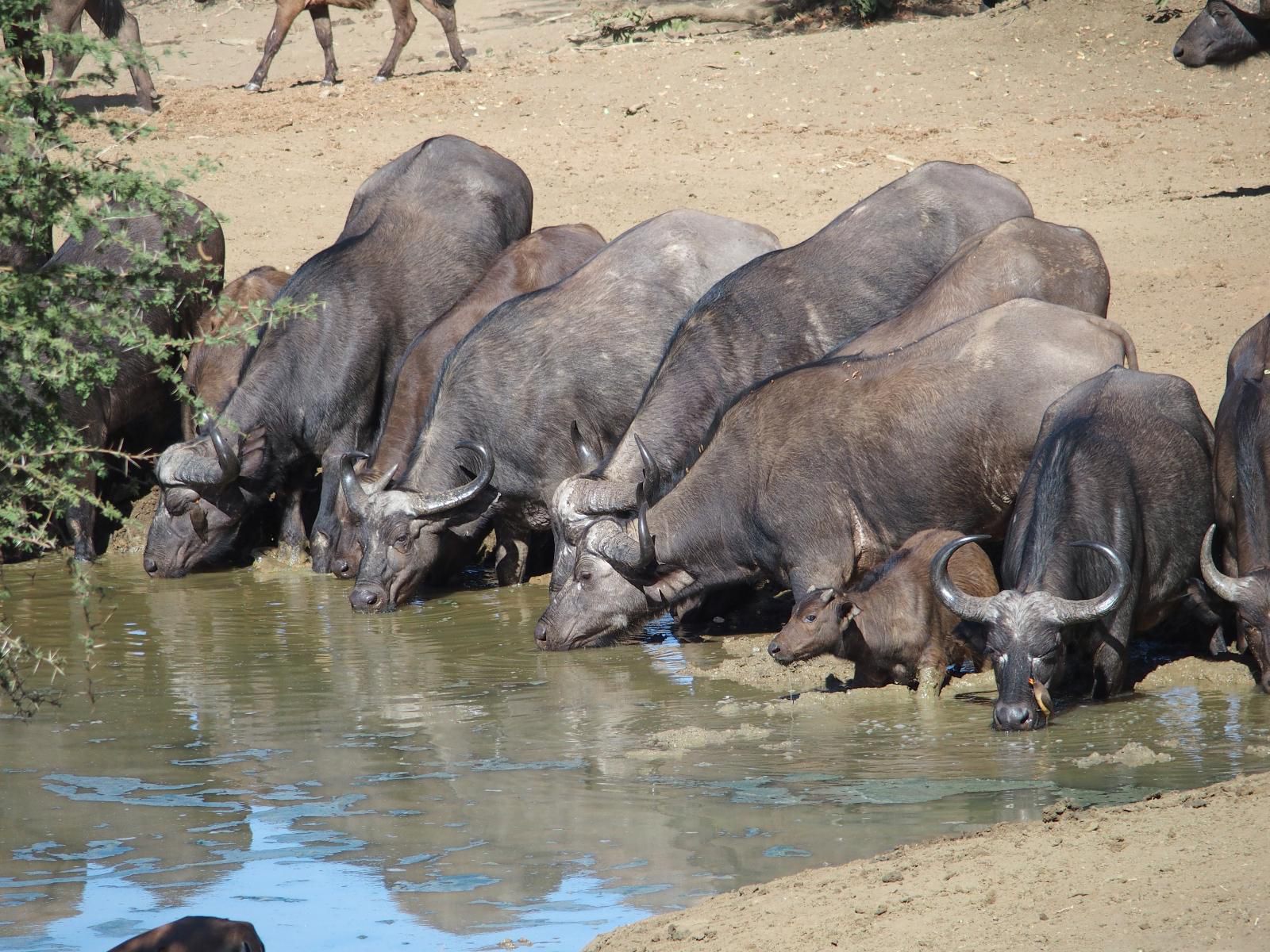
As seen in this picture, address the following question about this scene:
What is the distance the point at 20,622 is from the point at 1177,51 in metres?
12.0

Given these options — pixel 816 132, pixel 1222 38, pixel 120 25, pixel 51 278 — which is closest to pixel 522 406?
pixel 51 278

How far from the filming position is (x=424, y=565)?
1077 centimetres

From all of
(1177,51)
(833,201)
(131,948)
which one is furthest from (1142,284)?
(131,948)

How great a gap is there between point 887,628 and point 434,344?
194 inches

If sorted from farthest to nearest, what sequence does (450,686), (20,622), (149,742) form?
(20,622), (450,686), (149,742)

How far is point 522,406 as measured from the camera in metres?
10.9

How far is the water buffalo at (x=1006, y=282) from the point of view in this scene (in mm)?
9531

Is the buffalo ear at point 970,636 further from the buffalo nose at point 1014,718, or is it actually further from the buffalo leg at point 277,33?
the buffalo leg at point 277,33

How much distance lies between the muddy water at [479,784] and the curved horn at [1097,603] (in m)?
0.43

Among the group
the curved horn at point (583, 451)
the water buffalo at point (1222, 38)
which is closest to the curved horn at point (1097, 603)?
the curved horn at point (583, 451)

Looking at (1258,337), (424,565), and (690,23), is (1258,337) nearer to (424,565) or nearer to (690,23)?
(424,565)

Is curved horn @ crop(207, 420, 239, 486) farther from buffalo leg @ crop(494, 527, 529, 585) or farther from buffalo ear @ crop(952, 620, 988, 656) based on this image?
buffalo ear @ crop(952, 620, 988, 656)

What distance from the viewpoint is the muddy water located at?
219 inches

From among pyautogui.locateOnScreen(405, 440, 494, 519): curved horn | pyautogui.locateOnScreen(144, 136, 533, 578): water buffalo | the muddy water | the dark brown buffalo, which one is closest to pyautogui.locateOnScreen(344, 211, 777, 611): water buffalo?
pyautogui.locateOnScreen(405, 440, 494, 519): curved horn
